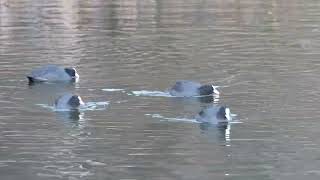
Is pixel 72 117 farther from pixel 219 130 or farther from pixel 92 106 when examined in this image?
pixel 219 130

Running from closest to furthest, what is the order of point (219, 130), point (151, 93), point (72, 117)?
point (219, 130) < point (72, 117) < point (151, 93)

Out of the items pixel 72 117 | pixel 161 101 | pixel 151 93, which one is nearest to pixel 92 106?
pixel 72 117

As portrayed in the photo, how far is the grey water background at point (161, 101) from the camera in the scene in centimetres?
1324

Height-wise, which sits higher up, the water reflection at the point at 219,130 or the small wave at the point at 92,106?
the water reflection at the point at 219,130

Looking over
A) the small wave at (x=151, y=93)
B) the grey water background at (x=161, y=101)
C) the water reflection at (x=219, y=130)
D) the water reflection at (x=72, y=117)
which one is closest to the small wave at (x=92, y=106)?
the grey water background at (x=161, y=101)

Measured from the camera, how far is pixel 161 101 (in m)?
18.3

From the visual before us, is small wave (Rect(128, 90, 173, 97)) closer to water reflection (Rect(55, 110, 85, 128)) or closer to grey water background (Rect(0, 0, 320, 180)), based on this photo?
grey water background (Rect(0, 0, 320, 180))

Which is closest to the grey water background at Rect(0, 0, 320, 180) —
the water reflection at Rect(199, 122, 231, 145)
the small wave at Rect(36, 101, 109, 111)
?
the water reflection at Rect(199, 122, 231, 145)

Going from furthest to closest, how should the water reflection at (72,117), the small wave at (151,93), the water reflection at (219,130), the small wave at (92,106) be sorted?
1. the small wave at (151,93)
2. the small wave at (92,106)
3. the water reflection at (72,117)
4. the water reflection at (219,130)

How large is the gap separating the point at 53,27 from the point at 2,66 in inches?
452

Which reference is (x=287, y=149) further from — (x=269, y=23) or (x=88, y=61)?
(x=269, y=23)

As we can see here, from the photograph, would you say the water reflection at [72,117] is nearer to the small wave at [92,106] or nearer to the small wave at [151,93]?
the small wave at [92,106]

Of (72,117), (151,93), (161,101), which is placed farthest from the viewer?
(151,93)

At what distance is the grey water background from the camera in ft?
43.4
